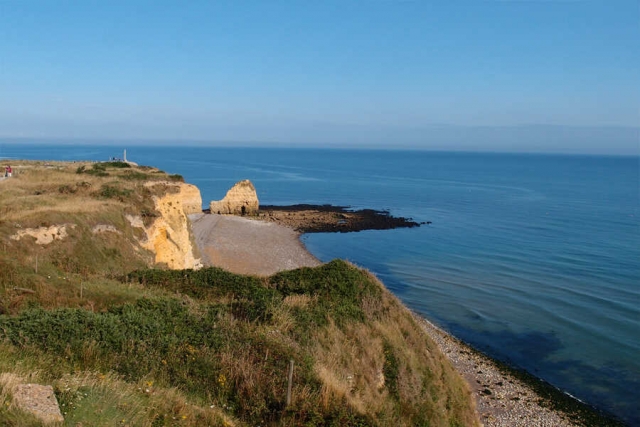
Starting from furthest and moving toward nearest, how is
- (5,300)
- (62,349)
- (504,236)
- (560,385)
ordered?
1. (504,236)
2. (560,385)
3. (5,300)
4. (62,349)

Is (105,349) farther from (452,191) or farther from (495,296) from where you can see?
(452,191)

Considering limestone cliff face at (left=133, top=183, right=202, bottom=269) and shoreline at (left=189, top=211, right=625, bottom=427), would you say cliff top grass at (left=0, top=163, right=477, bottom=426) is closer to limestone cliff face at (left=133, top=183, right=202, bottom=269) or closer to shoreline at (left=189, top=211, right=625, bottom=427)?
limestone cliff face at (left=133, top=183, right=202, bottom=269)

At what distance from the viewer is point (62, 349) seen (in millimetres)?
9453

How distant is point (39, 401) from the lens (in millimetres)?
6797

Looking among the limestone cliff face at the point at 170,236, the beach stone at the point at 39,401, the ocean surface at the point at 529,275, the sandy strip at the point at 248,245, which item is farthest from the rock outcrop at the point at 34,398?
the sandy strip at the point at 248,245

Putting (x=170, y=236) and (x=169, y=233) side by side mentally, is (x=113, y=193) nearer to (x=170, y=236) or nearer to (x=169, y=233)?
(x=169, y=233)

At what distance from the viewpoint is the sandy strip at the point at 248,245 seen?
4641cm

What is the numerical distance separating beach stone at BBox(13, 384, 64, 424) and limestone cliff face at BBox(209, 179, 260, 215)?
69013 millimetres

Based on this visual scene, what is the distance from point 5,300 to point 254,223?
5512 cm

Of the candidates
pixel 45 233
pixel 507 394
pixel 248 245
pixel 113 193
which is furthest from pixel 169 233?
pixel 248 245

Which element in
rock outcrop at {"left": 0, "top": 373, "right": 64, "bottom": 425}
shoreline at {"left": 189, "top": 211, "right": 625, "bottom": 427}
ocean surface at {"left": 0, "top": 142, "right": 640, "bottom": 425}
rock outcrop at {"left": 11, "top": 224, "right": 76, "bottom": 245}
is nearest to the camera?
rock outcrop at {"left": 0, "top": 373, "right": 64, "bottom": 425}

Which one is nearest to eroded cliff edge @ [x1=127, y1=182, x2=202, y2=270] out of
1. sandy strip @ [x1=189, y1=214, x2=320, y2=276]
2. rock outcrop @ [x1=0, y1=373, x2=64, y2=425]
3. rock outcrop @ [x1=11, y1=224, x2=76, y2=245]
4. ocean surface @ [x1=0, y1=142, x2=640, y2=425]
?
rock outcrop @ [x1=11, y1=224, x2=76, y2=245]

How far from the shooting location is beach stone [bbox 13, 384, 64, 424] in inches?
256

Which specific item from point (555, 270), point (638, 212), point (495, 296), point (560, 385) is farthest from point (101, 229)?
point (638, 212)
